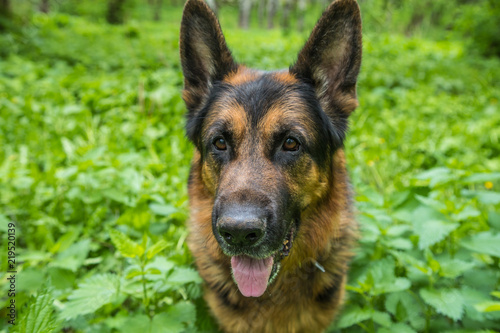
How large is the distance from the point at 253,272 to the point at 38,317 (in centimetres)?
128

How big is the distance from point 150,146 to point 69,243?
2743 millimetres

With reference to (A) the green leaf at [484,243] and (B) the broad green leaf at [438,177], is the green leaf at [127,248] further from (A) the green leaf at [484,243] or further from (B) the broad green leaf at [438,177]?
(B) the broad green leaf at [438,177]

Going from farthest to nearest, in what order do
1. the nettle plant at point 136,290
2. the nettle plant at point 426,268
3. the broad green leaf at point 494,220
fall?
the broad green leaf at point 494,220, the nettle plant at point 426,268, the nettle plant at point 136,290

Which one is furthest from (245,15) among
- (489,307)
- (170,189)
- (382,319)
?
(489,307)

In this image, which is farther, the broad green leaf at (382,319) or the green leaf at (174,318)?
the broad green leaf at (382,319)

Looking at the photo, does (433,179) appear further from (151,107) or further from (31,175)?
(151,107)

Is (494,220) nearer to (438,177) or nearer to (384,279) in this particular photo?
(438,177)

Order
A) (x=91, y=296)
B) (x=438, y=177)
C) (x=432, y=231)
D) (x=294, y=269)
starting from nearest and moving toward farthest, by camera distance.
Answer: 1. (x=91, y=296)
2. (x=432, y=231)
3. (x=294, y=269)
4. (x=438, y=177)

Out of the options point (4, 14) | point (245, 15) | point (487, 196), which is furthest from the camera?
point (245, 15)

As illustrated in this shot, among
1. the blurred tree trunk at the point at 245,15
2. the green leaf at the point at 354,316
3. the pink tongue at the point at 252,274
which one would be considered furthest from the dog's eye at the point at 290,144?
the blurred tree trunk at the point at 245,15

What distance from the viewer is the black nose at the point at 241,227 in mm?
2084

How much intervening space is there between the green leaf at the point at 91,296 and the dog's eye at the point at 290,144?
4.99 ft

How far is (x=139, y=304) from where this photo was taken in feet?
10.2

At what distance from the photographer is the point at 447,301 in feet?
8.04
